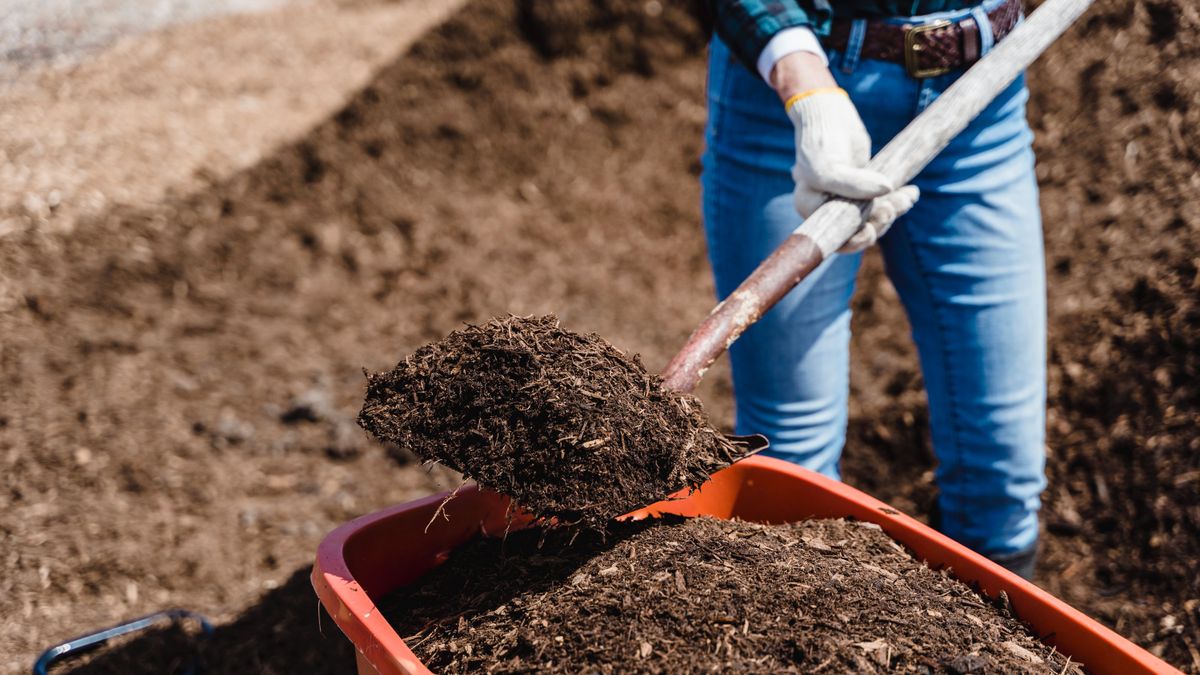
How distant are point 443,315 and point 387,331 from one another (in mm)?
235

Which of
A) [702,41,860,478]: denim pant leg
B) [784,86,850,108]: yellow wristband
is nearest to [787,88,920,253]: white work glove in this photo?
[784,86,850,108]: yellow wristband

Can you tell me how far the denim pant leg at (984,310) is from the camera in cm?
176

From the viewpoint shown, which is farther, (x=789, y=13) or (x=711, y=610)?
(x=789, y=13)

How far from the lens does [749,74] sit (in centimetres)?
178

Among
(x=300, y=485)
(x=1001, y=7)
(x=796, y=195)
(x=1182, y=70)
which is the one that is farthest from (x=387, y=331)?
(x=1182, y=70)

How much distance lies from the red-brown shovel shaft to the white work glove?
0.11ft

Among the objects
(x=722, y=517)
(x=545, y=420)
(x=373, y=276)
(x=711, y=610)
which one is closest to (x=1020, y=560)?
(x=722, y=517)

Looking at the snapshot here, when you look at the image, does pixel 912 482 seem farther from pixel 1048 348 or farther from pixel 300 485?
pixel 300 485

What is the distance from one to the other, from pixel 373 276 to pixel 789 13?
266 centimetres

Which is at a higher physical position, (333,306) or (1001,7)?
(1001,7)

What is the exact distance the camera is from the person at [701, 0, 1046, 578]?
65.4 inches

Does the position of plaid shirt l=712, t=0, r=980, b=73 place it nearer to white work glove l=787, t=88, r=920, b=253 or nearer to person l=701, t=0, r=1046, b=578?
person l=701, t=0, r=1046, b=578

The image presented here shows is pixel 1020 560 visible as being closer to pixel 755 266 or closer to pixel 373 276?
pixel 755 266

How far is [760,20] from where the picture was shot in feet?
5.47
